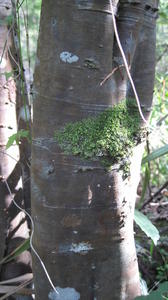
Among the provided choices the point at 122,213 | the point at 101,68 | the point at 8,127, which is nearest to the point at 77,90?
the point at 101,68

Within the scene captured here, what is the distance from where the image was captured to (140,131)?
119cm

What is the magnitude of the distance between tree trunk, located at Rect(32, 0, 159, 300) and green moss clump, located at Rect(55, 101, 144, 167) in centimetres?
2

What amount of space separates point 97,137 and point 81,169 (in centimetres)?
11

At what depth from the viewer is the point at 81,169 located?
108cm

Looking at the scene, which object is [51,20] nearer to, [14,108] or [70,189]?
[70,189]

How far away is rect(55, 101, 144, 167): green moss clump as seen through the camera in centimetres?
107

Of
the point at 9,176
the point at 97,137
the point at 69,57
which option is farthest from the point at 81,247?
the point at 9,176

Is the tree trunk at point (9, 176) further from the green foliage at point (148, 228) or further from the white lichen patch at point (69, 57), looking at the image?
the white lichen patch at point (69, 57)

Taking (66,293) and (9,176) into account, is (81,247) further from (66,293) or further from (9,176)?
(9,176)

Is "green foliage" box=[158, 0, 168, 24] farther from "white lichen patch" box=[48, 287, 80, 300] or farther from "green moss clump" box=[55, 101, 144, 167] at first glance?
"white lichen patch" box=[48, 287, 80, 300]

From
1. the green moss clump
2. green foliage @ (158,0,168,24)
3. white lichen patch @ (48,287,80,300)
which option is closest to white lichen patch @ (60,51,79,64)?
the green moss clump

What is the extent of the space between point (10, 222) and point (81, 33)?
1127mm

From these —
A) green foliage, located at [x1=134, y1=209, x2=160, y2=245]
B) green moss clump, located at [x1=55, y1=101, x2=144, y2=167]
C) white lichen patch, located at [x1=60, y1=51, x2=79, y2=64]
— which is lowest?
green foliage, located at [x1=134, y1=209, x2=160, y2=245]

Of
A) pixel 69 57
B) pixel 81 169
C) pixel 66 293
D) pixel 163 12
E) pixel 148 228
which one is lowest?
pixel 66 293
